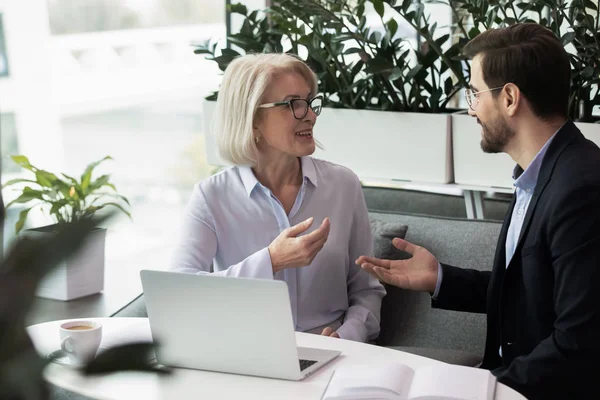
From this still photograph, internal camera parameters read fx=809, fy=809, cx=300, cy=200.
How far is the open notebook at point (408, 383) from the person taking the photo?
1.34 meters

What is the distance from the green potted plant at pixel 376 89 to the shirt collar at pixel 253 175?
54 cm

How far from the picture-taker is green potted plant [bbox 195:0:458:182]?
8.89ft

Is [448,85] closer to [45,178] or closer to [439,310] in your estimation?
[439,310]

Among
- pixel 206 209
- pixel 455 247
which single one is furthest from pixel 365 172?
pixel 206 209

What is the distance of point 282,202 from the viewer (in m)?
2.29

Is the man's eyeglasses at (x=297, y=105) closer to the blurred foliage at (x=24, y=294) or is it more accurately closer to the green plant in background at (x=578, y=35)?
the green plant in background at (x=578, y=35)

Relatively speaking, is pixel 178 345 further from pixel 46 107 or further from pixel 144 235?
pixel 144 235

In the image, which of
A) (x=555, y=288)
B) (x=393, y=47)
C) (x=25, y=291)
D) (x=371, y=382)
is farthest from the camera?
(x=393, y=47)

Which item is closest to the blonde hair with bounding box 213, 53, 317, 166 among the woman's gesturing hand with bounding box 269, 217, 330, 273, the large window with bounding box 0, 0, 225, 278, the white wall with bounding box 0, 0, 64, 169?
the woman's gesturing hand with bounding box 269, 217, 330, 273

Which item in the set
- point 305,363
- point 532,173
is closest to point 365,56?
point 532,173

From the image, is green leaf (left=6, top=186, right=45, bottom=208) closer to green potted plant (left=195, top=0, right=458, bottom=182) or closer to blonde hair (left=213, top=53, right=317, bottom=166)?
blonde hair (left=213, top=53, right=317, bottom=166)

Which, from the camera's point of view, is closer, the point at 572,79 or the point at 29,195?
the point at 572,79

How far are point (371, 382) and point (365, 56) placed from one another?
5.67 feet

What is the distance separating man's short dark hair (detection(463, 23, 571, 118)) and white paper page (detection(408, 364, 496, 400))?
746 mm
